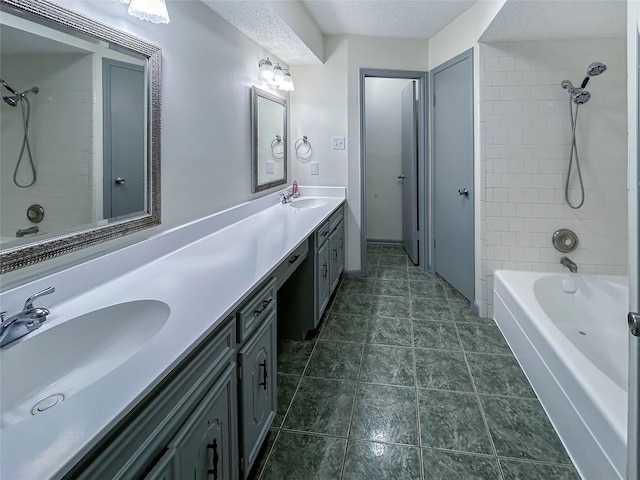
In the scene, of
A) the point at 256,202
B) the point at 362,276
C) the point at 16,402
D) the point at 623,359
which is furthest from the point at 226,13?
the point at 623,359

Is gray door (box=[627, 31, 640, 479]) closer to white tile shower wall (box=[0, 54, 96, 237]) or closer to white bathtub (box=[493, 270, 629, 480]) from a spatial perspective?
white bathtub (box=[493, 270, 629, 480])

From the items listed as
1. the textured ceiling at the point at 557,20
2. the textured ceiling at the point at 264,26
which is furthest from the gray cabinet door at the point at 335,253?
the textured ceiling at the point at 557,20

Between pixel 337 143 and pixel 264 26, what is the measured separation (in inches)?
61.1

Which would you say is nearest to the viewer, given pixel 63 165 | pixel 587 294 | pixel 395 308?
pixel 63 165

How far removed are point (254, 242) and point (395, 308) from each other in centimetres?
169

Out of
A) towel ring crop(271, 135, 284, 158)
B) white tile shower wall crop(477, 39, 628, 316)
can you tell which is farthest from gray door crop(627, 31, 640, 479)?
towel ring crop(271, 135, 284, 158)

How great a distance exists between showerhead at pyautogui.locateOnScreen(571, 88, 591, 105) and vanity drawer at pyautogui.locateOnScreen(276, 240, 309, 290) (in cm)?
210

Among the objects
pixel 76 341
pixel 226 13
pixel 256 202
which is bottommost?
pixel 76 341

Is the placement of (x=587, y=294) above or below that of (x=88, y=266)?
below

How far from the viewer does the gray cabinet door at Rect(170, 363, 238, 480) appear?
958 mm

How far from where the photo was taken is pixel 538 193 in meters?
2.95

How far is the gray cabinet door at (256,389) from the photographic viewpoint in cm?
134

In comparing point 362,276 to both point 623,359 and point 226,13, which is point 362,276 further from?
point 226,13

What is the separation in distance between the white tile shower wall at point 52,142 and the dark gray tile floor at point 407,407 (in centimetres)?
120
